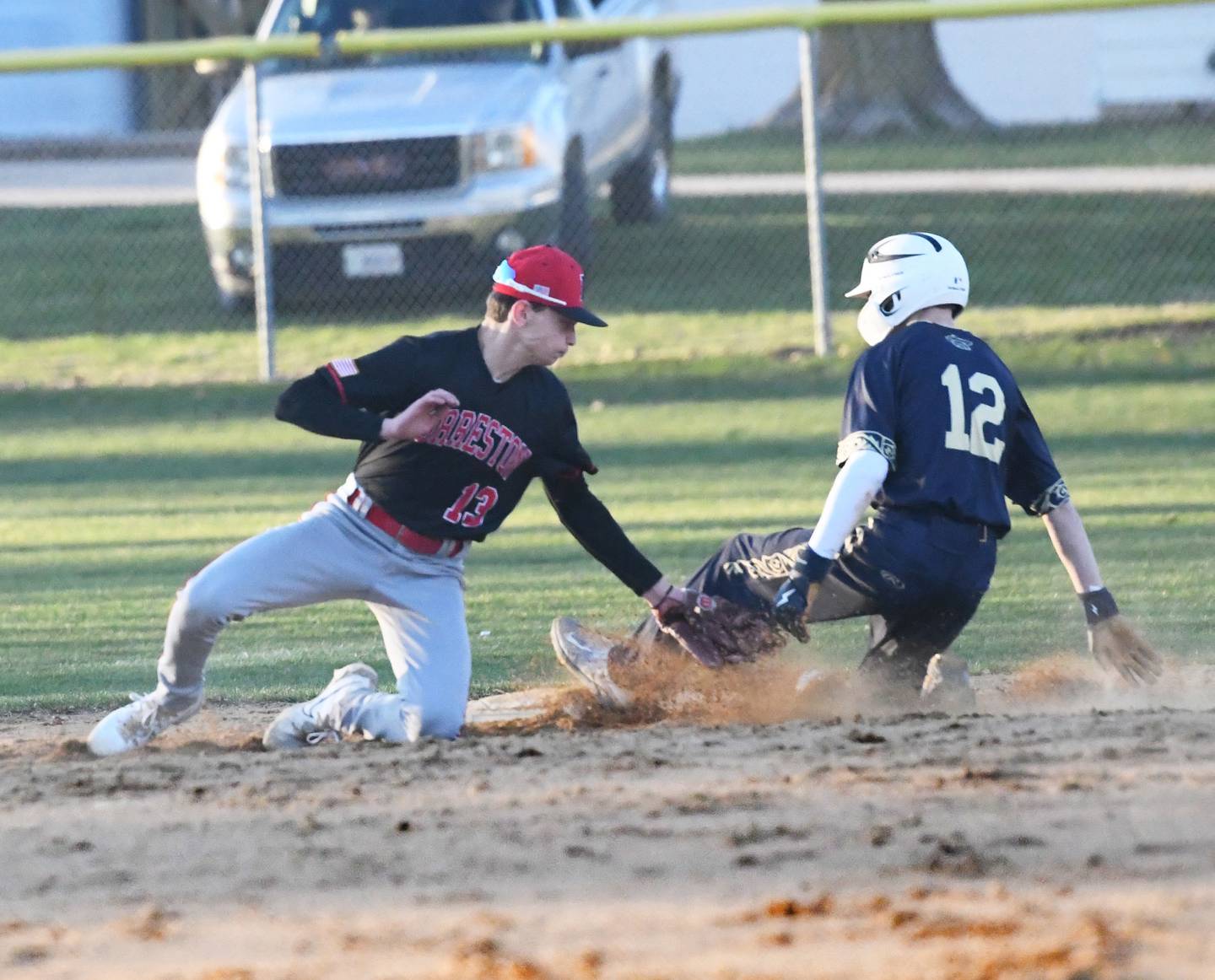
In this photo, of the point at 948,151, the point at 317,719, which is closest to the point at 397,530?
the point at 317,719

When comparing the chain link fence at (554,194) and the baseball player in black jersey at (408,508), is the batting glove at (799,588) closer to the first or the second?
the baseball player in black jersey at (408,508)

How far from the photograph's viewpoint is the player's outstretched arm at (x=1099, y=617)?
19.8 feet

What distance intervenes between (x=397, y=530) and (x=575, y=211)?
891 cm

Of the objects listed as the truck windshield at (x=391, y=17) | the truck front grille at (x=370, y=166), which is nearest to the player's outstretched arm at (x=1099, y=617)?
the truck front grille at (x=370, y=166)

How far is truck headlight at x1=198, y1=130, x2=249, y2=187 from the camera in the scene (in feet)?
45.4

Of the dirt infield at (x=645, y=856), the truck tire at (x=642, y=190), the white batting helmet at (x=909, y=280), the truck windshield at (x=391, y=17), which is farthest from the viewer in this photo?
the truck tire at (x=642, y=190)

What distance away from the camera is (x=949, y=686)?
238 inches

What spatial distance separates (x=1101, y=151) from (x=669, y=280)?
5.65 meters

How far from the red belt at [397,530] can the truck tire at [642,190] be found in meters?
10.3

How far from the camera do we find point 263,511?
1042 centimetres

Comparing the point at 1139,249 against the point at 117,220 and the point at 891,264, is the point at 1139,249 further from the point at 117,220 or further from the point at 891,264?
the point at 891,264

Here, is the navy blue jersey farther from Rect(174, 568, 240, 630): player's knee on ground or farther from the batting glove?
Rect(174, 568, 240, 630): player's knee on ground

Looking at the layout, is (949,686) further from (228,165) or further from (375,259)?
(228,165)

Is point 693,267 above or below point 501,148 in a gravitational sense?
below
